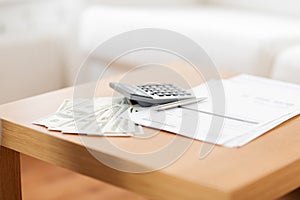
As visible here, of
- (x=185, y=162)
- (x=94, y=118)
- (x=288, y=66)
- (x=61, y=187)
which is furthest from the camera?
(x=61, y=187)

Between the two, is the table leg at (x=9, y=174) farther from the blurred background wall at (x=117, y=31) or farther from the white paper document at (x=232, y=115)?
the blurred background wall at (x=117, y=31)

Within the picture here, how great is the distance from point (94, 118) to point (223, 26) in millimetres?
964

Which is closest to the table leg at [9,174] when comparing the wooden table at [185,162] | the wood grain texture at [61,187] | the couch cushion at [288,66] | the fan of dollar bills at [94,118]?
the wooden table at [185,162]

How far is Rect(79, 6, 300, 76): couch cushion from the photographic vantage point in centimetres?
196

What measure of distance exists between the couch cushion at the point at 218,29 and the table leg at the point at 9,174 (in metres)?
0.90

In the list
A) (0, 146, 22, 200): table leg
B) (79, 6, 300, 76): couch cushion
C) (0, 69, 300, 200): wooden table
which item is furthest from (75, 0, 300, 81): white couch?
(0, 146, 22, 200): table leg

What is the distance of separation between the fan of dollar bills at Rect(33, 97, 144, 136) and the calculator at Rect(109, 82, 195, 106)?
2cm

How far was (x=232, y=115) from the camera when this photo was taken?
1.29 metres

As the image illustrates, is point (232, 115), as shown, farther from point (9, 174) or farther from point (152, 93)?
point (9, 174)

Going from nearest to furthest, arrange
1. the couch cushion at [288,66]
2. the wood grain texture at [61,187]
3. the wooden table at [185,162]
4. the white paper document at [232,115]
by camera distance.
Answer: the wooden table at [185,162] < the white paper document at [232,115] < the couch cushion at [288,66] < the wood grain texture at [61,187]

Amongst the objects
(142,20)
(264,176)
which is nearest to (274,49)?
(142,20)

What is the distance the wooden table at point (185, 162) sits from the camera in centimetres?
98

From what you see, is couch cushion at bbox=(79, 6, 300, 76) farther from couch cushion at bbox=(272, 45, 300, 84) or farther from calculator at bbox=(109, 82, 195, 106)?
calculator at bbox=(109, 82, 195, 106)

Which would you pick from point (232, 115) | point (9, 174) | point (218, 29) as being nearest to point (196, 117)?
point (232, 115)
